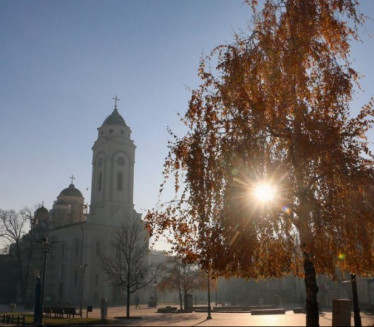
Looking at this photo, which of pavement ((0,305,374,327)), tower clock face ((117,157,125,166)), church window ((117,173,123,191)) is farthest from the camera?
tower clock face ((117,157,125,166))

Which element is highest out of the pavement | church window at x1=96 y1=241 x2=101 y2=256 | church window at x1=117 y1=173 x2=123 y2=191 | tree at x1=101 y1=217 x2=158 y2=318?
church window at x1=117 y1=173 x2=123 y2=191

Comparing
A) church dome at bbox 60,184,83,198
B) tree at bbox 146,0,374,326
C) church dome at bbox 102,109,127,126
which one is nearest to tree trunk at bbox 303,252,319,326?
tree at bbox 146,0,374,326

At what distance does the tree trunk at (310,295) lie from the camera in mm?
12352

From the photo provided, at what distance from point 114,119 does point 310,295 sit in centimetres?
6381

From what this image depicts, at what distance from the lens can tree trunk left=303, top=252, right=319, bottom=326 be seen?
1235 centimetres

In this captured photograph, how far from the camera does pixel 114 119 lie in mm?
73312

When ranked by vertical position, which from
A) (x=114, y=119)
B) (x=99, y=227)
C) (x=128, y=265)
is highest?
(x=114, y=119)

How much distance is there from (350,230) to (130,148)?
62.3m

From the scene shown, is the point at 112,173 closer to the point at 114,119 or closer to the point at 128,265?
the point at 114,119

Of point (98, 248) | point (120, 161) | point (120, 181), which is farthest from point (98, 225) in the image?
point (120, 161)

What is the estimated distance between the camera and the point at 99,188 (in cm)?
7044

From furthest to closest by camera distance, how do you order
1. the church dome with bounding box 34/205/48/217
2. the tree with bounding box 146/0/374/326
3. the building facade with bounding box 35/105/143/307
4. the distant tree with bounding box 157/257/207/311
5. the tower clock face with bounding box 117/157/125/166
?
the church dome with bounding box 34/205/48/217 → the tower clock face with bounding box 117/157/125/166 → the building facade with bounding box 35/105/143/307 → the distant tree with bounding box 157/257/207/311 → the tree with bounding box 146/0/374/326

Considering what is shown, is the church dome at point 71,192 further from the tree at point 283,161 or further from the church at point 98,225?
the tree at point 283,161

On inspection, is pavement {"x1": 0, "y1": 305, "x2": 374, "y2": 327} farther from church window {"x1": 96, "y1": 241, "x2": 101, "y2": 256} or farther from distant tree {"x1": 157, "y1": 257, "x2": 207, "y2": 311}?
church window {"x1": 96, "y1": 241, "x2": 101, "y2": 256}
